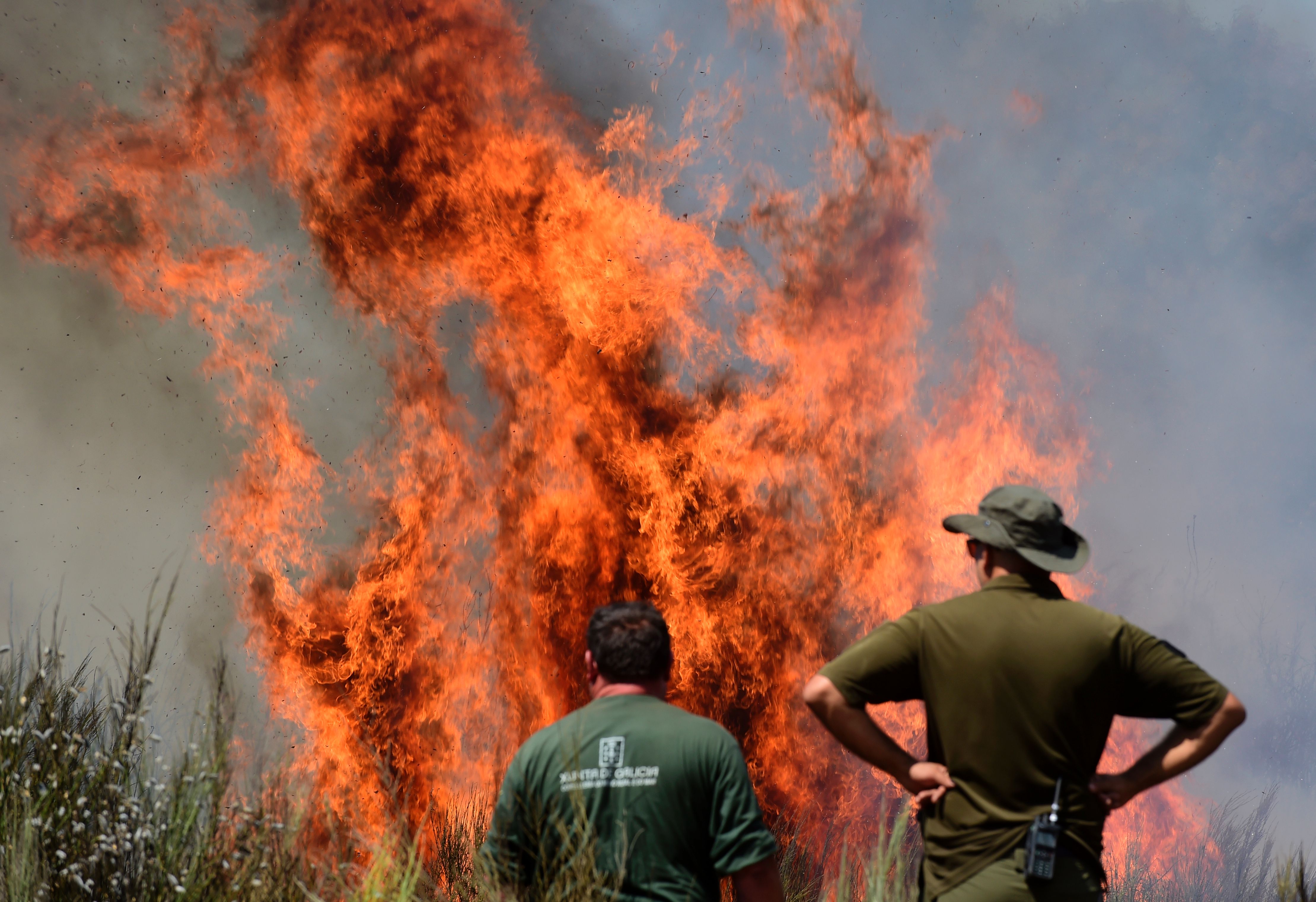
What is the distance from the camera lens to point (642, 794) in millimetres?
2062

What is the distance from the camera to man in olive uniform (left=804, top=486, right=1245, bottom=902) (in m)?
2.15

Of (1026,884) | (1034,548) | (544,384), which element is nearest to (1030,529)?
(1034,548)

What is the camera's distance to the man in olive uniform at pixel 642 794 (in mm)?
2064

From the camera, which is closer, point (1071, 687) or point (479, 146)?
point (1071, 687)

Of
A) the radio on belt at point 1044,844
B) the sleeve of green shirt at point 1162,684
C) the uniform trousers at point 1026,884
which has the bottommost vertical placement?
the uniform trousers at point 1026,884

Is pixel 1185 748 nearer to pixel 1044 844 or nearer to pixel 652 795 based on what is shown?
pixel 1044 844

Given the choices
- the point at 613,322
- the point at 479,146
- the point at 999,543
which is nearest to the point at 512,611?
the point at 613,322

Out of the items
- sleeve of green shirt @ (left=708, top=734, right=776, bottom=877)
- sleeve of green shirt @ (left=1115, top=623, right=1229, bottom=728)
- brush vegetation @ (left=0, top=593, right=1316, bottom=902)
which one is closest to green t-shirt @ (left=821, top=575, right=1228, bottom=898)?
sleeve of green shirt @ (left=1115, top=623, right=1229, bottom=728)

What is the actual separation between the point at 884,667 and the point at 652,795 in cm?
67

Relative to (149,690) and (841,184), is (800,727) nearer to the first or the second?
(841,184)

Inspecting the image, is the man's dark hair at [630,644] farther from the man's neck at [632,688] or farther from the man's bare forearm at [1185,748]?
the man's bare forearm at [1185,748]

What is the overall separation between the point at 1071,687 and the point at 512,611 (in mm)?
6747

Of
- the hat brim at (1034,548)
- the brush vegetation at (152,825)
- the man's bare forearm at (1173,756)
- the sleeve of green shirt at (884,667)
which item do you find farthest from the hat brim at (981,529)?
the brush vegetation at (152,825)

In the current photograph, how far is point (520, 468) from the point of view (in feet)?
27.7
